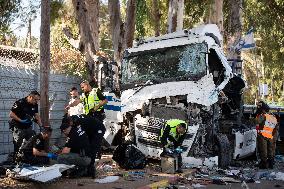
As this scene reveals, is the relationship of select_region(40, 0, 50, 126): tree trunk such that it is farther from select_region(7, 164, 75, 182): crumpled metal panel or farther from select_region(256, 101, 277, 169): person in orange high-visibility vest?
select_region(256, 101, 277, 169): person in orange high-visibility vest

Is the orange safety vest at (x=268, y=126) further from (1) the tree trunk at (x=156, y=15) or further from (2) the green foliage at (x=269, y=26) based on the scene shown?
(1) the tree trunk at (x=156, y=15)

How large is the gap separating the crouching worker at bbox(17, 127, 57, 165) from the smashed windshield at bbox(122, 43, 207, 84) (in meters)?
3.28

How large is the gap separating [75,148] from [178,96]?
2950mm

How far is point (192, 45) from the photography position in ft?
34.7

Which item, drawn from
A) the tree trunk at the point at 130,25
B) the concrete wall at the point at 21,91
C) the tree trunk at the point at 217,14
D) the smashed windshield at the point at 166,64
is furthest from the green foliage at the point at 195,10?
the smashed windshield at the point at 166,64

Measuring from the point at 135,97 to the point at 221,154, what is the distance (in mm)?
2325

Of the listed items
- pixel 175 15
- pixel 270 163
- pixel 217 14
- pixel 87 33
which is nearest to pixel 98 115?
pixel 87 33

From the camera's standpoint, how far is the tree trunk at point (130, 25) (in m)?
15.0

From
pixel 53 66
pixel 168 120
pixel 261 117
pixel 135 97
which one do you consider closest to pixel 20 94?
pixel 135 97

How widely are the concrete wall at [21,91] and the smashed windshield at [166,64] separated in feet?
7.87

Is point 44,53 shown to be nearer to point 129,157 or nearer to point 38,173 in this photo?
point 129,157

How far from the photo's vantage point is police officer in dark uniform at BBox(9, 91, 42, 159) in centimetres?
898

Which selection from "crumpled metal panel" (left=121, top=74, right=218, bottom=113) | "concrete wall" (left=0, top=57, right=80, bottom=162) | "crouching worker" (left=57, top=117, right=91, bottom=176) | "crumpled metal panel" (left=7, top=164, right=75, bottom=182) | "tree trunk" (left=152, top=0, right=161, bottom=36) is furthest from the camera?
"tree trunk" (left=152, top=0, right=161, bottom=36)

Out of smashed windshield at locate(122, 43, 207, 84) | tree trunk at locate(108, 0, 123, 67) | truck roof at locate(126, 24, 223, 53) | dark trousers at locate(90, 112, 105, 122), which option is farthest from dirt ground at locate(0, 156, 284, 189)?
tree trunk at locate(108, 0, 123, 67)
